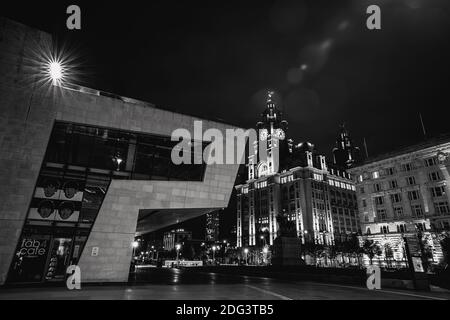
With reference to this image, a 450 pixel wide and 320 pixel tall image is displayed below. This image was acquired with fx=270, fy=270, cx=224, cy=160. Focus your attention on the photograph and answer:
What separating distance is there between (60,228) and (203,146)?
12.5 metres

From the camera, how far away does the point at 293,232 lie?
3456 cm

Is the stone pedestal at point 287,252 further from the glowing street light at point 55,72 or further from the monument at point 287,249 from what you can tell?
the glowing street light at point 55,72

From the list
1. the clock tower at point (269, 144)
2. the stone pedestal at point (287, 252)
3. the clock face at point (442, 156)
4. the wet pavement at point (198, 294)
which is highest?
the clock tower at point (269, 144)

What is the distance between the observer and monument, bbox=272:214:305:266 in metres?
32.7

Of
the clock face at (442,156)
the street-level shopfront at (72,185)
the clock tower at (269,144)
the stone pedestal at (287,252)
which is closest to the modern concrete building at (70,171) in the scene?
the street-level shopfront at (72,185)

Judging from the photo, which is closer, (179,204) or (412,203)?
(179,204)

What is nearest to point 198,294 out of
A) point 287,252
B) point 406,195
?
point 287,252

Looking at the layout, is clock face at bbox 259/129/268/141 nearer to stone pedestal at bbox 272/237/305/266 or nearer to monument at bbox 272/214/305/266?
monument at bbox 272/214/305/266

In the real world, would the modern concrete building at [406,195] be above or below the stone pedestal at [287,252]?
above

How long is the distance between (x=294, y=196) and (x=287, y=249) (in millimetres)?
93132

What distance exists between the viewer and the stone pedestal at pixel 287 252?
3262cm
